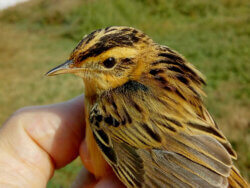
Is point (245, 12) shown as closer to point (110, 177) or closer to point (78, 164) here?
point (78, 164)

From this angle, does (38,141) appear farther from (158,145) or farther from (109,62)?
(158,145)

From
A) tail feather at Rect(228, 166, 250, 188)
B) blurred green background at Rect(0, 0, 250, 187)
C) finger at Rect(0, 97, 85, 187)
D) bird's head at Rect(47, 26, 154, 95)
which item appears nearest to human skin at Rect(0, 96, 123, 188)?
finger at Rect(0, 97, 85, 187)

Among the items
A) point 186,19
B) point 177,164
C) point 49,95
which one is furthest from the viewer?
point 186,19

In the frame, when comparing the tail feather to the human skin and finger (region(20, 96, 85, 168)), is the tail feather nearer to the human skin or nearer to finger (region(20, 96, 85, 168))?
the human skin

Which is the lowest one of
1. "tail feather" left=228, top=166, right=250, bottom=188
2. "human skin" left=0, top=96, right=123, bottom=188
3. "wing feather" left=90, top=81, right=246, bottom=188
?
"tail feather" left=228, top=166, right=250, bottom=188

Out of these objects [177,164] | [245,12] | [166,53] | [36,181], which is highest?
[245,12]

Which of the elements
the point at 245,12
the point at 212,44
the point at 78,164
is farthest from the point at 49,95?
the point at 245,12

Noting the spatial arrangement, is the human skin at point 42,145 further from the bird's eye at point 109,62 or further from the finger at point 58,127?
the bird's eye at point 109,62

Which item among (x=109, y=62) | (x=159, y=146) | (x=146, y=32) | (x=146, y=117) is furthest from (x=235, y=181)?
(x=146, y=32)
